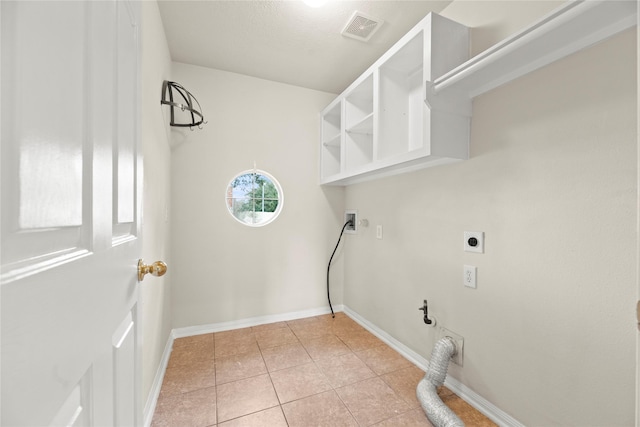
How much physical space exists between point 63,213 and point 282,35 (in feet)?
7.22

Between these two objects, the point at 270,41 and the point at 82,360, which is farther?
the point at 270,41

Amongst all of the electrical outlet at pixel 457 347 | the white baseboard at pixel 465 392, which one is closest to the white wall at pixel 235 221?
the white baseboard at pixel 465 392

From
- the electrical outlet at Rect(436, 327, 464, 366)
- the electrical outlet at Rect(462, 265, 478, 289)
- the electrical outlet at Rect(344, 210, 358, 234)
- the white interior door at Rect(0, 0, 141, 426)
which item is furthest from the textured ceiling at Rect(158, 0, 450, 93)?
the electrical outlet at Rect(436, 327, 464, 366)

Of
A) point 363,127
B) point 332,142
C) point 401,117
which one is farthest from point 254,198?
point 401,117

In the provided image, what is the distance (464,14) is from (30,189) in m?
2.23

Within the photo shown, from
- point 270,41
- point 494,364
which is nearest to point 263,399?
point 494,364

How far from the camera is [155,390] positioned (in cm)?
162

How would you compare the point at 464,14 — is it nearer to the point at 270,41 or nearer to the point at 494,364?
the point at 270,41

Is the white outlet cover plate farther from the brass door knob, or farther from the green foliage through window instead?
the green foliage through window

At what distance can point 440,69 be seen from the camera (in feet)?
5.14

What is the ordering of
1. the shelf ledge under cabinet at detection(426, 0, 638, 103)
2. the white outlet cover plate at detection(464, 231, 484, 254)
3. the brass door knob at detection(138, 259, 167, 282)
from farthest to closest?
the white outlet cover plate at detection(464, 231, 484, 254) → the shelf ledge under cabinet at detection(426, 0, 638, 103) → the brass door knob at detection(138, 259, 167, 282)

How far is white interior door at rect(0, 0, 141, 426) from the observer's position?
0.29 m

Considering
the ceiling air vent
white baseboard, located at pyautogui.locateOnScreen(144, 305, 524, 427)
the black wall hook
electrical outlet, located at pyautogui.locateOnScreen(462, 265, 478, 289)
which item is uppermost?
the ceiling air vent

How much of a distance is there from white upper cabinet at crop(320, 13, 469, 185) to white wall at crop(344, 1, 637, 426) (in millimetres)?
163
